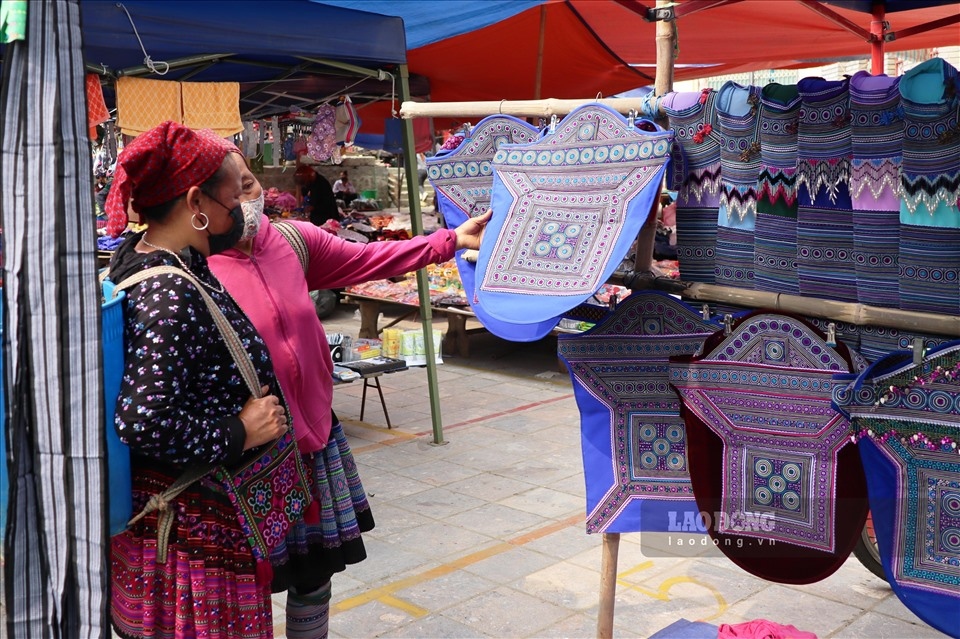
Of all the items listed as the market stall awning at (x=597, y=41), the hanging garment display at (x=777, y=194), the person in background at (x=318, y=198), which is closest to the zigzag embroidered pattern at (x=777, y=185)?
the hanging garment display at (x=777, y=194)

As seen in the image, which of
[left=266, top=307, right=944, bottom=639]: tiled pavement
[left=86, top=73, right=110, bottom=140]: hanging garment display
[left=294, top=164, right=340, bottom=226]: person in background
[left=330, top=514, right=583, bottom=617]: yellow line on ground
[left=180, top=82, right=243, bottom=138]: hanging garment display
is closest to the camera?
[left=266, top=307, right=944, bottom=639]: tiled pavement

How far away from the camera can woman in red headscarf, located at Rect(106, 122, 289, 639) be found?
1884 mm

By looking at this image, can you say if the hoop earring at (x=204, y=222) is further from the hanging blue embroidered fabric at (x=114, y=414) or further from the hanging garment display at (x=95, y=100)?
the hanging garment display at (x=95, y=100)

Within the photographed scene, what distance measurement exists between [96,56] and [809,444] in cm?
427

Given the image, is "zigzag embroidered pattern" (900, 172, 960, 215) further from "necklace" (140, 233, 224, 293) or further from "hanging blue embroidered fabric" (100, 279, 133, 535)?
"hanging blue embroidered fabric" (100, 279, 133, 535)

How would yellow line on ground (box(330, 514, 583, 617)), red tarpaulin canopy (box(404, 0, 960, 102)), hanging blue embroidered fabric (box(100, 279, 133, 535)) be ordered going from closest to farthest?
hanging blue embroidered fabric (box(100, 279, 133, 535)) → yellow line on ground (box(330, 514, 583, 617)) → red tarpaulin canopy (box(404, 0, 960, 102))

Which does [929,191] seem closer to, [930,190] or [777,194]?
[930,190]

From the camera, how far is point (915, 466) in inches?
81.3

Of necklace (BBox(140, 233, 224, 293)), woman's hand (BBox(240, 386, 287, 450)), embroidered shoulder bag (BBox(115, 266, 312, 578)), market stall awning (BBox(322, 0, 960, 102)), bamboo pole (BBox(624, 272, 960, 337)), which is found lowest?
embroidered shoulder bag (BBox(115, 266, 312, 578))

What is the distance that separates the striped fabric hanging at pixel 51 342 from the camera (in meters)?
1.40

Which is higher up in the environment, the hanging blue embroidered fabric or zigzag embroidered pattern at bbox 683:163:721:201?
zigzag embroidered pattern at bbox 683:163:721:201

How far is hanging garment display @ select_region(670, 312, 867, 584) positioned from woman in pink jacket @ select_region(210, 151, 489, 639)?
3.11 feet

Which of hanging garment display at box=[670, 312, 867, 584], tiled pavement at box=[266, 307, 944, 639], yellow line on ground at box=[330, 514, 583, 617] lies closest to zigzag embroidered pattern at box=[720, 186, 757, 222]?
hanging garment display at box=[670, 312, 867, 584]

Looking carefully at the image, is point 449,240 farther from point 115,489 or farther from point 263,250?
point 115,489
